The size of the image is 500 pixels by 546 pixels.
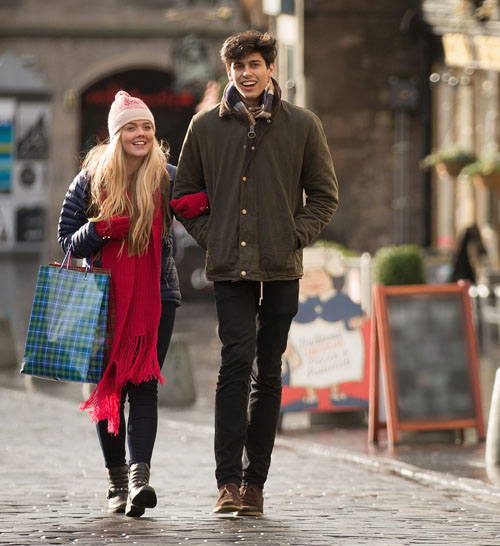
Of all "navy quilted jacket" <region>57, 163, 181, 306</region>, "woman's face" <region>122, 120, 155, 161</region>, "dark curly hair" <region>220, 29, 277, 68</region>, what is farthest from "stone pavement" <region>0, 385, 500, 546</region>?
"dark curly hair" <region>220, 29, 277, 68</region>

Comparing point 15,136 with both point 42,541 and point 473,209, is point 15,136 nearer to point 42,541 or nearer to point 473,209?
point 473,209

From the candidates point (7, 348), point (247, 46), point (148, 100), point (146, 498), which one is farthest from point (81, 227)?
point (148, 100)

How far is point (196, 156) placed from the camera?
250 inches

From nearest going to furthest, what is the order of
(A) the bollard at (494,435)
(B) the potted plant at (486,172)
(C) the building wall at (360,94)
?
(A) the bollard at (494,435)
(B) the potted plant at (486,172)
(C) the building wall at (360,94)

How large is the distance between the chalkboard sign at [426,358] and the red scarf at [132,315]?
3.13 meters

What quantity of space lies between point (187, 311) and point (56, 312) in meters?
14.3

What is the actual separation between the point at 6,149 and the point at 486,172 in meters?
21.9

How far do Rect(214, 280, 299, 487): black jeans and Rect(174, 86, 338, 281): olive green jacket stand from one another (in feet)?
0.38

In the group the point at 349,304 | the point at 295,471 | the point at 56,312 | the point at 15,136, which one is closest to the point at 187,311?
the point at 349,304

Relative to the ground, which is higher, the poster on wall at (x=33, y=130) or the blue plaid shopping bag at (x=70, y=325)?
the poster on wall at (x=33, y=130)

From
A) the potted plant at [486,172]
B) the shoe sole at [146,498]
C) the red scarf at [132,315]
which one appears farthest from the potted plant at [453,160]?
the shoe sole at [146,498]

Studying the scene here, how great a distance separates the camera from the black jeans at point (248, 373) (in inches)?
247

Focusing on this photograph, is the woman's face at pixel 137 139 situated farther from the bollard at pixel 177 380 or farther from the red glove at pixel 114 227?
the bollard at pixel 177 380

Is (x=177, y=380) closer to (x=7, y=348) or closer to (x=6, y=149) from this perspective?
(x=7, y=348)
